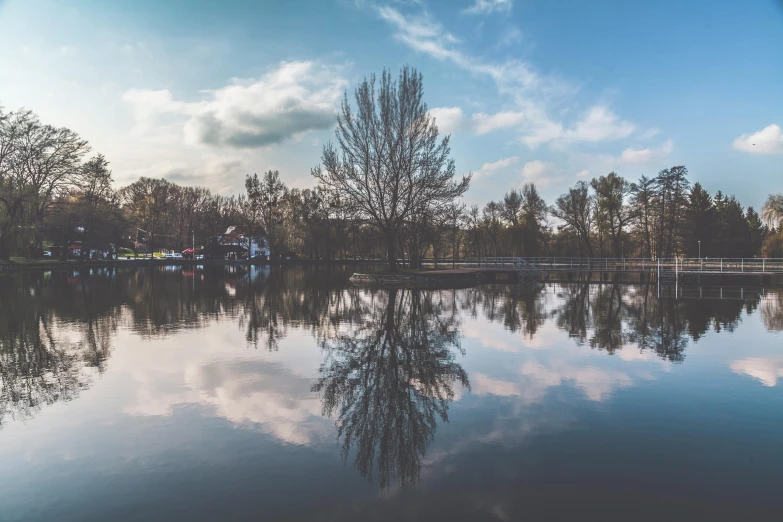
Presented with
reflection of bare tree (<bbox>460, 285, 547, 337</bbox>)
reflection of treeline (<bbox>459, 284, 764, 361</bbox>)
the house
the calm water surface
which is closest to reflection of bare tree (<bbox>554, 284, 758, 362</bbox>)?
reflection of treeline (<bbox>459, 284, 764, 361</bbox>)

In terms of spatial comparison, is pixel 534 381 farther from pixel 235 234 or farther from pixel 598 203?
pixel 235 234

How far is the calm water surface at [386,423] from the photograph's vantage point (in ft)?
18.3

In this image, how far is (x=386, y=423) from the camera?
8.00 meters

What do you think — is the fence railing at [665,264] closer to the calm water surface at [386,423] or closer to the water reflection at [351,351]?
the water reflection at [351,351]

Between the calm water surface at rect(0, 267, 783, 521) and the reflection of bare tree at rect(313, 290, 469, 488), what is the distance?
52mm

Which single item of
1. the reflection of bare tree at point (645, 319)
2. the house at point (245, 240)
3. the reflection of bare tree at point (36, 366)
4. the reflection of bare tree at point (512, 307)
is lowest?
the reflection of bare tree at point (645, 319)

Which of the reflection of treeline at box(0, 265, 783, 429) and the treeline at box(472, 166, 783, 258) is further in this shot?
the treeline at box(472, 166, 783, 258)

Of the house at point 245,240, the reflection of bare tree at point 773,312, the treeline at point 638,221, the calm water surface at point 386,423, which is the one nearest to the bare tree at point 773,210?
the treeline at point 638,221

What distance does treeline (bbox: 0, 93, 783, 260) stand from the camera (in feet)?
134

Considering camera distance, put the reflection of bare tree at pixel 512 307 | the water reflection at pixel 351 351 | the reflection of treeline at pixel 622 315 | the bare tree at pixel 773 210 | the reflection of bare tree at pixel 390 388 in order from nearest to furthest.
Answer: the reflection of bare tree at pixel 390 388
the water reflection at pixel 351 351
the reflection of treeline at pixel 622 315
the reflection of bare tree at pixel 512 307
the bare tree at pixel 773 210

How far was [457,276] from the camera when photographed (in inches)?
1607

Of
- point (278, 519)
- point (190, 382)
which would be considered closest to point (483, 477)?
point (278, 519)

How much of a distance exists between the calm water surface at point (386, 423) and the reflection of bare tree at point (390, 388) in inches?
2.0

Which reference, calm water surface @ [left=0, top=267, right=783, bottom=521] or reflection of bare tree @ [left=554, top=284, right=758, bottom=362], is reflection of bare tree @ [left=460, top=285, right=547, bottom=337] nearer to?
reflection of bare tree @ [left=554, top=284, right=758, bottom=362]
